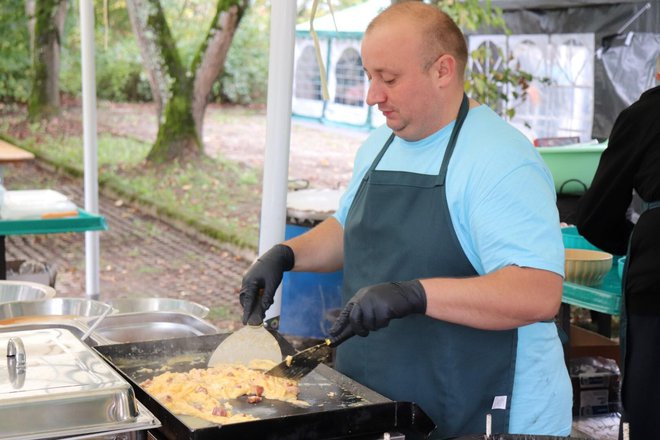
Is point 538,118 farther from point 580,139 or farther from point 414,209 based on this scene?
point 414,209

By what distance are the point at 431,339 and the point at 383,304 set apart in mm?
267

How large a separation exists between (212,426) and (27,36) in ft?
34.9

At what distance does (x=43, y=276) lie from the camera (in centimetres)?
Answer: 497

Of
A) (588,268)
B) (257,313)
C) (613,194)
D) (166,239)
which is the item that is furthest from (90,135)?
(166,239)

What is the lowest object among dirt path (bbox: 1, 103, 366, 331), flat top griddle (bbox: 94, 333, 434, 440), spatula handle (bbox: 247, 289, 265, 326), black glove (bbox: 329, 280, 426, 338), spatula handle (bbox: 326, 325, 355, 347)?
dirt path (bbox: 1, 103, 366, 331)

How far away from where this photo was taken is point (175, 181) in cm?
1031

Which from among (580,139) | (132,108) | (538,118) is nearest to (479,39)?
(538,118)

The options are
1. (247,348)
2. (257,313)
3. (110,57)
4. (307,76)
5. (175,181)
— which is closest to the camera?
→ (247,348)

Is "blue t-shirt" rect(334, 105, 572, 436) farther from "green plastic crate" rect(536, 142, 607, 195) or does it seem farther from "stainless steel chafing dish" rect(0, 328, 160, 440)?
"green plastic crate" rect(536, 142, 607, 195)

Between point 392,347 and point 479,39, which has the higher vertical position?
point 479,39

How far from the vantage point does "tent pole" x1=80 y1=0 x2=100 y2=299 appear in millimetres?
5031

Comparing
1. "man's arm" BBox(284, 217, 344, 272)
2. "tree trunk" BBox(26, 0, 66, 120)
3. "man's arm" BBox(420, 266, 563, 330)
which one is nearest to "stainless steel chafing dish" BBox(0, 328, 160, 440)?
"man's arm" BBox(420, 266, 563, 330)

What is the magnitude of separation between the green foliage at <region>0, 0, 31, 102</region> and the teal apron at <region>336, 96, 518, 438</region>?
10107 mm

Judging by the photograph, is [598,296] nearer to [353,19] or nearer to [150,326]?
[150,326]
